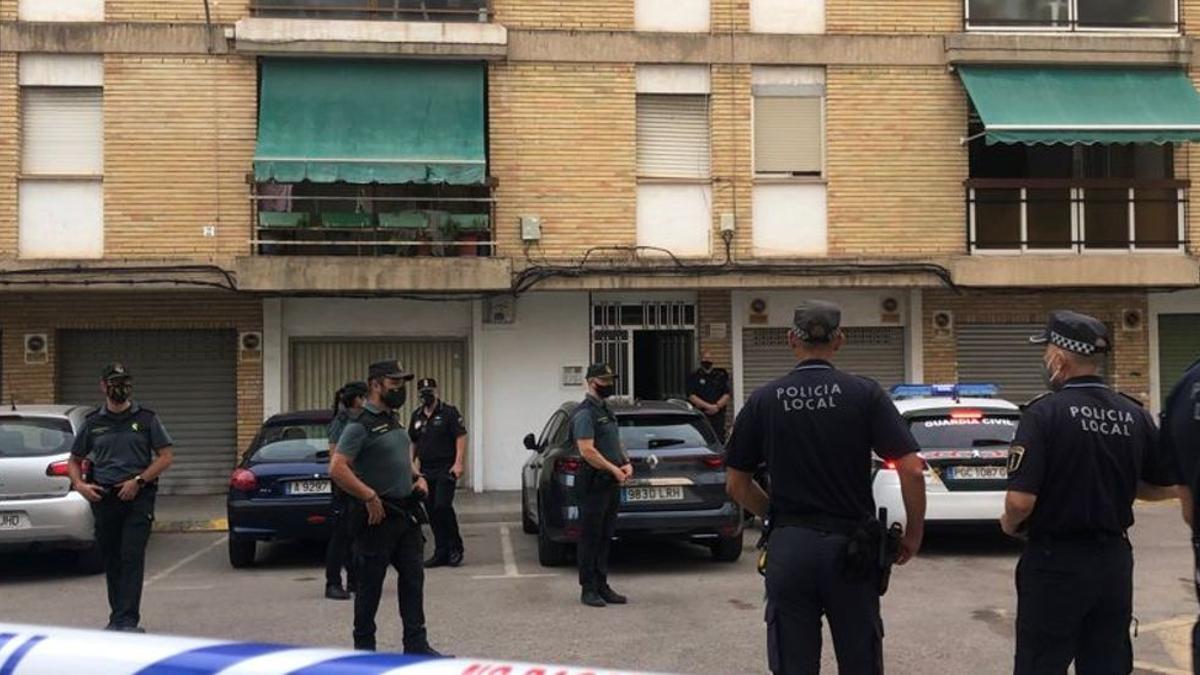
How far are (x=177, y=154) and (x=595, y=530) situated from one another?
31.5 ft

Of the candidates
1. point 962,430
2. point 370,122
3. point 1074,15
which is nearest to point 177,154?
point 370,122

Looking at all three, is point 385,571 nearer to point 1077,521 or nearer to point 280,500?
point 1077,521

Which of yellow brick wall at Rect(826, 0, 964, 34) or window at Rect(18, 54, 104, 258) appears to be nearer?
window at Rect(18, 54, 104, 258)

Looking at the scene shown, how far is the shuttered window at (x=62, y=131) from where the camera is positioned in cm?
1481

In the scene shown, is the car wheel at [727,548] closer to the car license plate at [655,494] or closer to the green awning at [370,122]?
the car license plate at [655,494]

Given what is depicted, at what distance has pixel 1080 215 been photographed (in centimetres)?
1605

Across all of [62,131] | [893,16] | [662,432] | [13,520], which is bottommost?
[13,520]

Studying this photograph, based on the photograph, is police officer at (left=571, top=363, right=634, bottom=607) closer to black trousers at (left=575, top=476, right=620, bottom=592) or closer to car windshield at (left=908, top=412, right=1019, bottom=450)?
black trousers at (left=575, top=476, right=620, bottom=592)

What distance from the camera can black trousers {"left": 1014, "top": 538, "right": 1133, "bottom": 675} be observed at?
3871mm

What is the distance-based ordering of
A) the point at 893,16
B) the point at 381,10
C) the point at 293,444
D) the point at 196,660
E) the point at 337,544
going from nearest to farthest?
the point at 196,660 → the point at 337,544 → the point at 293,444 → the point at 381,10 → the point at 893,16

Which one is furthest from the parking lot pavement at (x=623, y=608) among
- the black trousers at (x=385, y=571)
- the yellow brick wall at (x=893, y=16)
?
the yellow brick wall at (x=893, y=16)

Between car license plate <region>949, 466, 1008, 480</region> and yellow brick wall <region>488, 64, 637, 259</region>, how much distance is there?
6771 millimetres

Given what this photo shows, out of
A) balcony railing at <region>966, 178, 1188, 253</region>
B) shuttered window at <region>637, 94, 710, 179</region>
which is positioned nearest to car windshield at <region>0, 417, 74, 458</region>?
shuttered window at <region>637, 94, 710, 179</region>

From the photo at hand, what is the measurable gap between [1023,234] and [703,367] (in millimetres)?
5097
